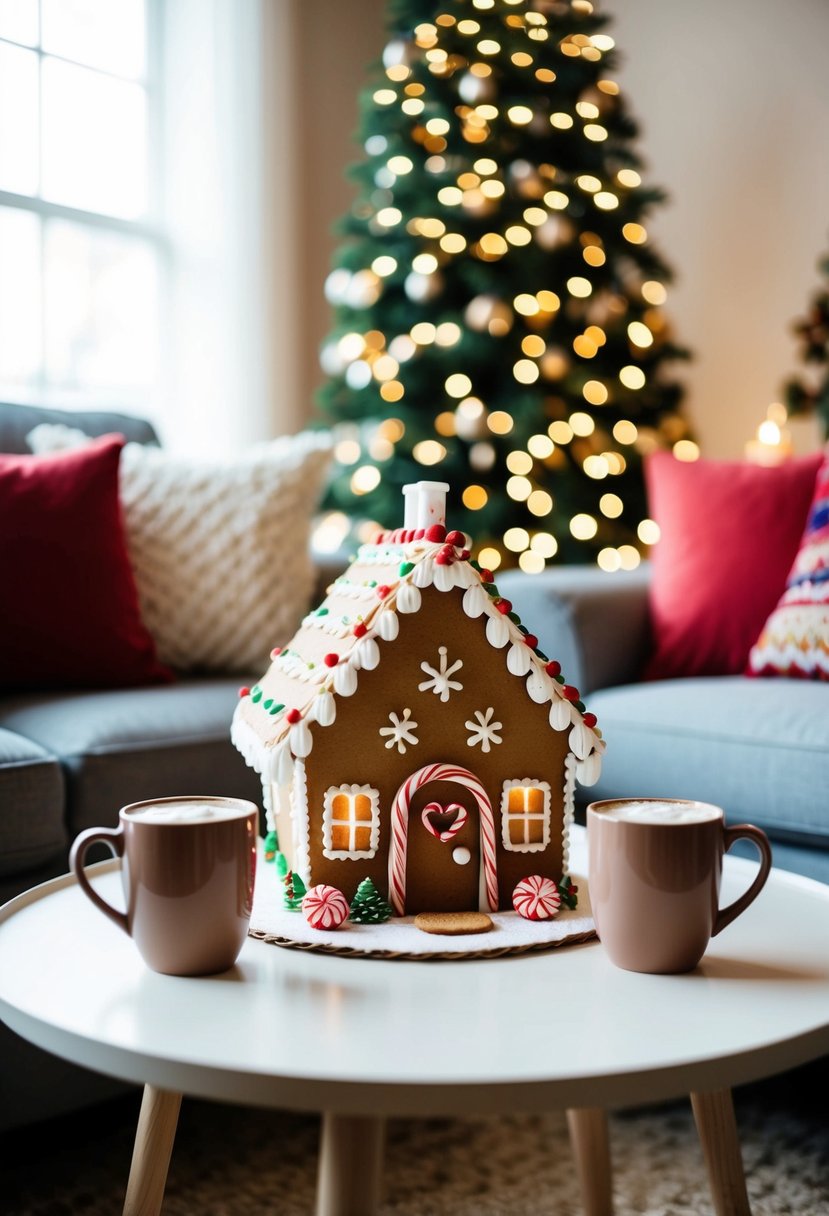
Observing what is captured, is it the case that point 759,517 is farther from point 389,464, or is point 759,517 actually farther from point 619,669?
point 389,464

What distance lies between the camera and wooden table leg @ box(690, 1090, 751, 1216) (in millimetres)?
890

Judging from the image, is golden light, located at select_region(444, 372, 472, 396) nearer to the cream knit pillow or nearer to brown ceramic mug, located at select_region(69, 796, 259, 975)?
the cream knit pillow

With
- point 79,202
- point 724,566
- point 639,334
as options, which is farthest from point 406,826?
point 79,202

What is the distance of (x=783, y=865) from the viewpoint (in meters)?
1.47

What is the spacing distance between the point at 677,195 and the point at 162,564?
225cm

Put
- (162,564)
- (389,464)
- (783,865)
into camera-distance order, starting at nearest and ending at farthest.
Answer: (783,865) < (162,564) < (389,464)

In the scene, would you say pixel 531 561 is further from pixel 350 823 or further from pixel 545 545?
pixel 350 823

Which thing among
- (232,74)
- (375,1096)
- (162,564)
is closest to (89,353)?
(232,74)

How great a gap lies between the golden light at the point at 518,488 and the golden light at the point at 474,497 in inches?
2.5

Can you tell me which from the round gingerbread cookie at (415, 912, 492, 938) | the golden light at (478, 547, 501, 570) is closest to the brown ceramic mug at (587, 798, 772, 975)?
the round gingerbread cookie at (415, 912, 492, 938)

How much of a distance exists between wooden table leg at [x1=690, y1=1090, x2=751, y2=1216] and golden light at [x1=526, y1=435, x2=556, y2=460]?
6.73ft

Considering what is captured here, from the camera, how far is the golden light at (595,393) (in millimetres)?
2838

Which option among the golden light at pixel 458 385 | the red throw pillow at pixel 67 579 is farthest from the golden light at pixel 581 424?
the red throw pillow at pixel 67 579

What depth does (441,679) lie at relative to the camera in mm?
842
